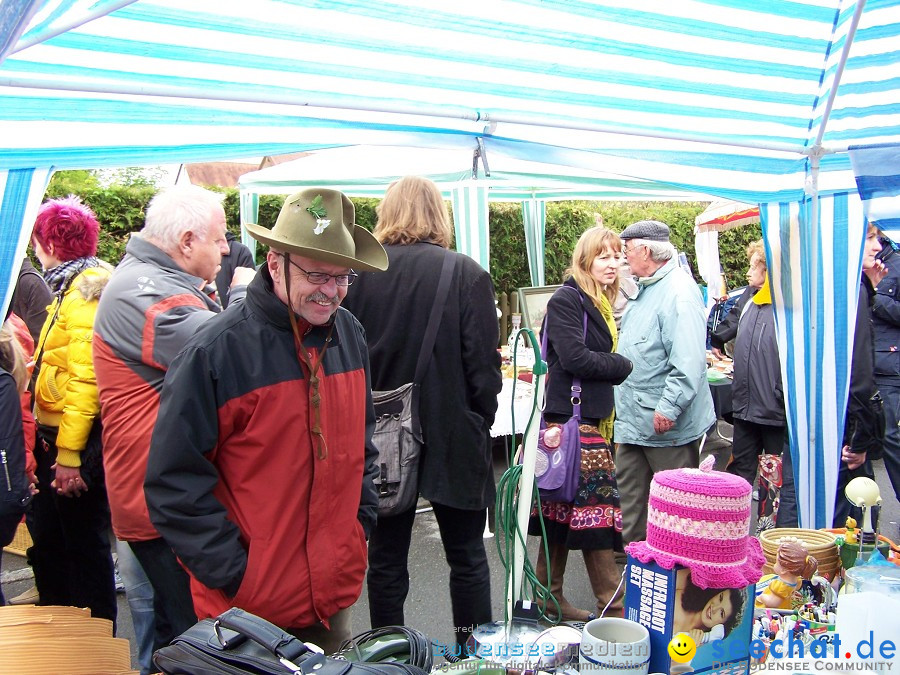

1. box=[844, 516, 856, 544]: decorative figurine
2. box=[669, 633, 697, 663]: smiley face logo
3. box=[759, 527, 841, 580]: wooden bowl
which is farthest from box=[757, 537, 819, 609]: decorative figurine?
box=[669, 633, 697, 663]: smiley face logo

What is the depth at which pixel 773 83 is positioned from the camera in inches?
111

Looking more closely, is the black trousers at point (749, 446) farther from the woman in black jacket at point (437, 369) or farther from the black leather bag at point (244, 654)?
the black leather bag at point (244, 654)

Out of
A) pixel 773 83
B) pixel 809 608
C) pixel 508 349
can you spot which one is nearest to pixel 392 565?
pixel 809 608

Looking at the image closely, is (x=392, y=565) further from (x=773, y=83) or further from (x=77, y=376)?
(x=773, y=83)

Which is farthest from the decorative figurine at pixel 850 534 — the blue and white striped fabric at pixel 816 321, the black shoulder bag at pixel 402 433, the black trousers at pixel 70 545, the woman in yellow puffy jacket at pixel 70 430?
the black trousers at pixel 70 545

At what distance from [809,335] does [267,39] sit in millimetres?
2388

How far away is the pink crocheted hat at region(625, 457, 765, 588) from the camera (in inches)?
62.8

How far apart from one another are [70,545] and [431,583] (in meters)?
1.84

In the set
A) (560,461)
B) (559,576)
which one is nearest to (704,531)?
(560,461)

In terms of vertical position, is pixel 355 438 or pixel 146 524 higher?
pixel 355 438

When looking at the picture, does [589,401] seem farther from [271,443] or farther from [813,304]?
[271,443]

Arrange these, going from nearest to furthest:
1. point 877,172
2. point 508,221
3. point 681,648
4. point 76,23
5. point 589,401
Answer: point 681,648
point 76,23
point 877,172
point 589,401
point 508,221

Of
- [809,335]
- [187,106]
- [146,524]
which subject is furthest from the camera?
[809,335]

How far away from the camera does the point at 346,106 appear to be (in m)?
2.57
